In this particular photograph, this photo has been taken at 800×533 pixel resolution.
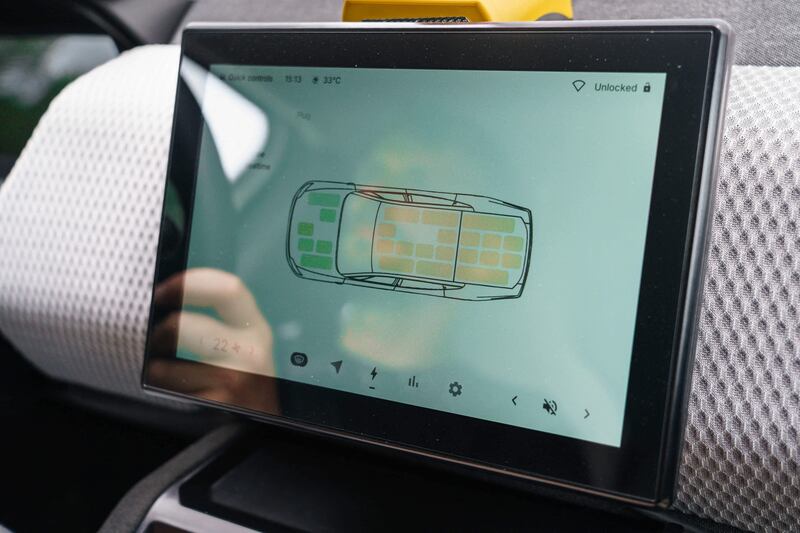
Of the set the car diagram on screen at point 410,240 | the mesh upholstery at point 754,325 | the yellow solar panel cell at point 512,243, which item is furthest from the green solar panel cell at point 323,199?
the mesh upholstery at point 754,325

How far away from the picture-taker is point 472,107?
1.26 ft

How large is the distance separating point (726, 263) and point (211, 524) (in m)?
0.33

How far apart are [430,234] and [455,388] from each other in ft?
0.28

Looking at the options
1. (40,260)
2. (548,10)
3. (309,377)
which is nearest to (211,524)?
(309,377)

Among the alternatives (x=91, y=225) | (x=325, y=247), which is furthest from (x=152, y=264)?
(x=325, y=247)

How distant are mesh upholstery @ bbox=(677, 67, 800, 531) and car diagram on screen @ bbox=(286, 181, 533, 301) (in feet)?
0.36

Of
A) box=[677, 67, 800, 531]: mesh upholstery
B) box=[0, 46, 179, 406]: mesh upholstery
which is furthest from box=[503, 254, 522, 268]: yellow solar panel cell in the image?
box=[0, 46, 179, 406]: mesh upholstery

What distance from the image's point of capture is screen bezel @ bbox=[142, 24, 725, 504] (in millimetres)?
336

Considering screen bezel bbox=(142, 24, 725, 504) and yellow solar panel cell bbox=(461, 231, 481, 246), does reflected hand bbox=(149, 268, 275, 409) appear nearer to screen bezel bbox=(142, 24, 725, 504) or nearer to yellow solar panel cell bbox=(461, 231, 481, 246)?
screen bezel bbox=(142, 24, 725, 504)

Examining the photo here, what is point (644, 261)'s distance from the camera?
1.12 feet

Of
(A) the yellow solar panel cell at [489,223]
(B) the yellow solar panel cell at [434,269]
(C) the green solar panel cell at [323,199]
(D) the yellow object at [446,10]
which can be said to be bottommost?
(B) the yellow solar panel cell at [434,269]

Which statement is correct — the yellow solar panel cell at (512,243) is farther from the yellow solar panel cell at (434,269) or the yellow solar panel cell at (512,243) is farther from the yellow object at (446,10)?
the yellow object at (446,10)

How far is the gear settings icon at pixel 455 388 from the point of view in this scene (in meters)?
0.38

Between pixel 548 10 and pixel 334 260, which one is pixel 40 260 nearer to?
pixel 334 260
